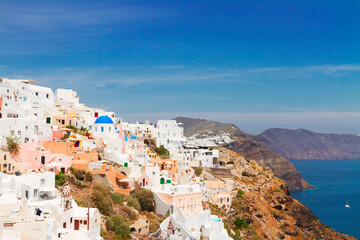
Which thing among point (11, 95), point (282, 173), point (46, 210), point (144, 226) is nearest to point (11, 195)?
point (46, 210)

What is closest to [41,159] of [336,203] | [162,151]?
[162,151]

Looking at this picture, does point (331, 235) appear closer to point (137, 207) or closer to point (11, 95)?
point (137, 207)

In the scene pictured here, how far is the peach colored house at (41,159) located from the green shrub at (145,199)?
245 inches

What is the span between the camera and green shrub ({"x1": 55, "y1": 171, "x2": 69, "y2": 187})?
Answer: 103 feet

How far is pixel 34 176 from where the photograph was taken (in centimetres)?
2783

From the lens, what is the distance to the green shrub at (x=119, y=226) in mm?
28094

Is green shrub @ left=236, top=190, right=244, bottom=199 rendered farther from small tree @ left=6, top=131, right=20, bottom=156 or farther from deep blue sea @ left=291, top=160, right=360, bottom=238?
small tree @ left=6, top=131, right=20, bottom=156

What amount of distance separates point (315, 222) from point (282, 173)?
281 ft

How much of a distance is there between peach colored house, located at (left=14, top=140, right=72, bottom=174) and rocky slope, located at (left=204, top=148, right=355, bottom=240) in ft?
59.8

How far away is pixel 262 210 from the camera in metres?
56.4

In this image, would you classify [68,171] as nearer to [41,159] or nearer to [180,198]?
[41,159]

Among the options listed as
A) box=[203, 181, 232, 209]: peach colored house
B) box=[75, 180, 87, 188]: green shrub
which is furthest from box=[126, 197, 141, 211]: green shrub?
box=[203, 181, 232, 209]: peach colored house

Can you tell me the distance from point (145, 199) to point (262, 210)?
2597 cm

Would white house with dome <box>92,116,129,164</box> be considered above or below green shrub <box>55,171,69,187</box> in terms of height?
above
